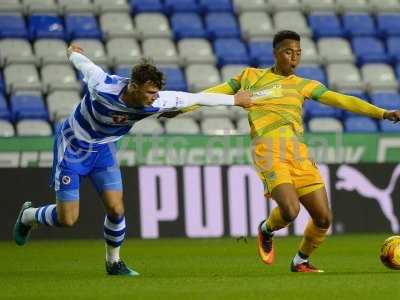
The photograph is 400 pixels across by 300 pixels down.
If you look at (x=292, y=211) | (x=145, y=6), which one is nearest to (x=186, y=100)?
(x=292, y=211)

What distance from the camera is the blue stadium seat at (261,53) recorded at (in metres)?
21.6

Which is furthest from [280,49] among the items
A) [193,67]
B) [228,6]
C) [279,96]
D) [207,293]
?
[228,6]

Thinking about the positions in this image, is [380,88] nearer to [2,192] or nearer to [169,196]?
[169,196]

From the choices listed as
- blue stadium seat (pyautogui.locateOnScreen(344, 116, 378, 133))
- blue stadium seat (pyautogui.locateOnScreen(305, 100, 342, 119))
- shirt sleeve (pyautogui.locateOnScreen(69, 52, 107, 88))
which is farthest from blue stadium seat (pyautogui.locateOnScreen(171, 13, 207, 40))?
shirt sleeve (pyautogui.locateOnScreen(69, 52, 107, 88))

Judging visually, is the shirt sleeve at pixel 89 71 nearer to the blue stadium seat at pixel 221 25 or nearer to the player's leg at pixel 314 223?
the player's leg at pixel 314 223

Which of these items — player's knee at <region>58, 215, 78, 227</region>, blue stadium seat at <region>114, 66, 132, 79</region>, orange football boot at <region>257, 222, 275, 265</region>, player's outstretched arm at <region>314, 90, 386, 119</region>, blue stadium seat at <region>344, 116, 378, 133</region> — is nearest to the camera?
player's knee at <region>58, 215, 78, 227</region>

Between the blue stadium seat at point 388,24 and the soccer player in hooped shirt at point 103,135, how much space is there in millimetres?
12977

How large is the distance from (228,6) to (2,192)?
7462mm

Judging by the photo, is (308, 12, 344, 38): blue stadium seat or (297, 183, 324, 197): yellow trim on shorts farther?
(308, 12, 344, 38): blue stadium seat

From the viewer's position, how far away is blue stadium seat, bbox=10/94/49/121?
1927cm

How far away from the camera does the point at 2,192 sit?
17.1 metres

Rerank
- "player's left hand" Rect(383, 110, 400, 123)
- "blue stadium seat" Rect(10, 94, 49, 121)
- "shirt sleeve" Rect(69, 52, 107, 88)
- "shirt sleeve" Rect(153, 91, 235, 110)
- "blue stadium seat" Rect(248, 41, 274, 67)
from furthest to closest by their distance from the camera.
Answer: "blue stadium seat" Rect(248, 41, 274, 67)
"blue stadium seat" Rect(10, 94, 49, 121)
"player's left hand" Rect(383, 110, 400, 123)
"shirt sleeve" Rect(69, 52, 107, 88)
"shirt sleeve" Rect(153, 91, 235, 110)

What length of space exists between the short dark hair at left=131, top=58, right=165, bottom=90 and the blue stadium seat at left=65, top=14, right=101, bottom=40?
11424 mm

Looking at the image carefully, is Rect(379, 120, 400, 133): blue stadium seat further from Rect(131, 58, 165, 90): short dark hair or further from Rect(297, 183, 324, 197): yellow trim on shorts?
Rect(131, 58, 165, 90): short dark hair
